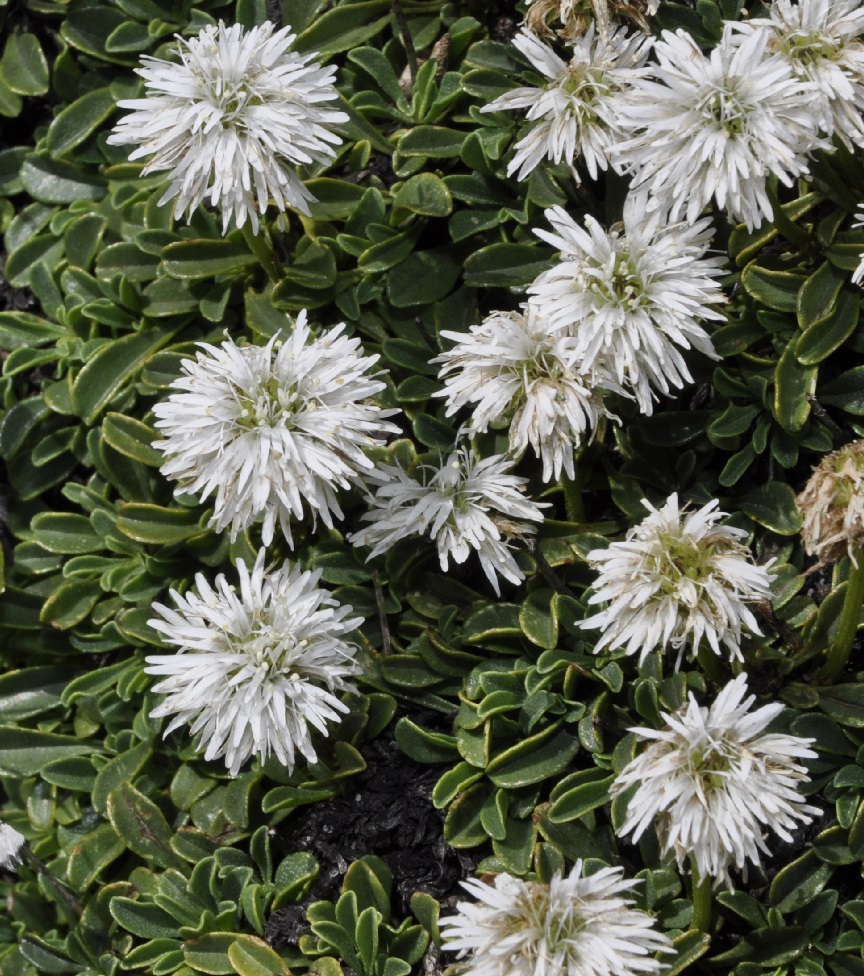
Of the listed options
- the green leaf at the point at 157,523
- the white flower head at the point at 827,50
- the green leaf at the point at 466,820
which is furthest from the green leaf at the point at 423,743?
the white flower head at the point at 827,50

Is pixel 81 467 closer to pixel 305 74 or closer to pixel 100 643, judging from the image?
pixel 100 643

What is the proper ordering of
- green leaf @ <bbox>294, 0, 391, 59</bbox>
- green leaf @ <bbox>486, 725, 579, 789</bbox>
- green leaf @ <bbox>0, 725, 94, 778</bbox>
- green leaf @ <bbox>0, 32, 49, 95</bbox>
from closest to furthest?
green leaf @ <bbox>486, 725, 579, 789</bbox> < green leaf @ <bbox>0, 725, 94, 778</bbox> < green leaf @ <bbox>294, 0, 391, 59</bbox> < green leaf @ <bbox>0, 32, 49, 95</bbox>

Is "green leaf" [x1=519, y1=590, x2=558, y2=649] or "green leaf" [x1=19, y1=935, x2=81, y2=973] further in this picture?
"green leaf" [x1=19, y1=935, x2=81, y2=973]

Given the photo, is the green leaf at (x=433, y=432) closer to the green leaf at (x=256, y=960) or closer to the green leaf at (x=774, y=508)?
the green leaf at (x=774, y=508)

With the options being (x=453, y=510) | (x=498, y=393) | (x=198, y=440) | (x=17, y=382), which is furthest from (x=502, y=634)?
(x=17, y=382)

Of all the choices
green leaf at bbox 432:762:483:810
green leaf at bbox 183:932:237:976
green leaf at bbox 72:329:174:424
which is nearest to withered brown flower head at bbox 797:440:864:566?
green leaf at bbox 432:762:483:810

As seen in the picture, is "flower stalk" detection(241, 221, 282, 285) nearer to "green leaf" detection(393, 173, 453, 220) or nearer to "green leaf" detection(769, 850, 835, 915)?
"green leaf" detection(393, 173, 453, 220)
